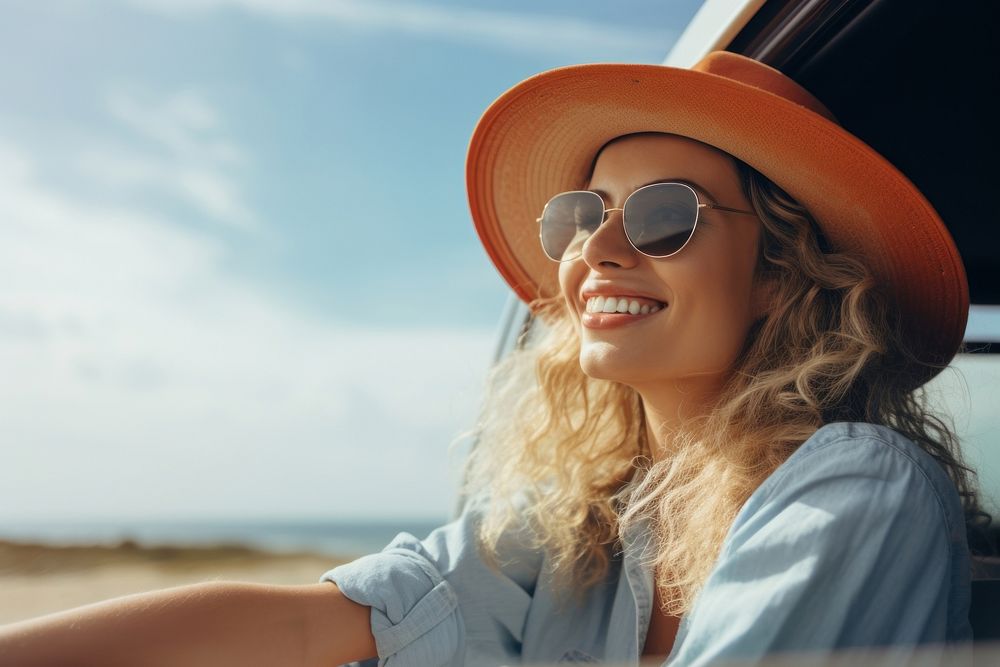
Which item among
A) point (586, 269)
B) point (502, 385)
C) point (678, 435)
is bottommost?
point (678, 435)

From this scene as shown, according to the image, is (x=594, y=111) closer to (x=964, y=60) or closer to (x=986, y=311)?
(x=964, y=60)

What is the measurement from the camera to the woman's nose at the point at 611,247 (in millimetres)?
1779

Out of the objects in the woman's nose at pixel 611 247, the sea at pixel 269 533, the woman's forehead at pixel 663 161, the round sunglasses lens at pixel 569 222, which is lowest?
the sea at pixel 269 533

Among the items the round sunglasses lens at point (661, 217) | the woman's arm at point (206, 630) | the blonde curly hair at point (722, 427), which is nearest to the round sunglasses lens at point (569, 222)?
the round sunglasses lens at point (661, 217)

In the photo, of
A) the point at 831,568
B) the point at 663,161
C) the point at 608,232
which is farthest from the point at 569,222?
the point at 831,568

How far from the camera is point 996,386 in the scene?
1.75 metres

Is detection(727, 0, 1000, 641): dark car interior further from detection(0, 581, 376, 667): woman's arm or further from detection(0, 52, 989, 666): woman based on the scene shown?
detection(0, 581, 376, 667): woman's arm

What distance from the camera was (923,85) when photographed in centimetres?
164

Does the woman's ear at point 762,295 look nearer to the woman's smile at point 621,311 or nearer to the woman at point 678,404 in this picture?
the woman at point 678,404

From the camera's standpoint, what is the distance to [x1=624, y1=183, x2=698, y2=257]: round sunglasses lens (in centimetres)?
170

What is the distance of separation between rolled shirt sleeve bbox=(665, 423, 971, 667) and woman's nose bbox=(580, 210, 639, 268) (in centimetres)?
67

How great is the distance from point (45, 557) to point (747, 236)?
3.83 meters

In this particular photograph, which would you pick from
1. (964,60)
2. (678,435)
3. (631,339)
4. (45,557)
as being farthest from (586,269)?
(45,557)

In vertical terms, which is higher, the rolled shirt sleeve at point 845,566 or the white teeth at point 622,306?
the white teeth at point 622,306
